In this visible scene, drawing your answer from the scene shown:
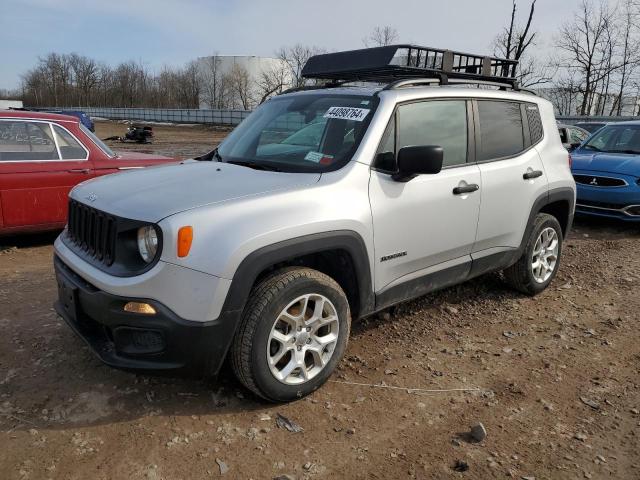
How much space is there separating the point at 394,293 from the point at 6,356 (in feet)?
8.85

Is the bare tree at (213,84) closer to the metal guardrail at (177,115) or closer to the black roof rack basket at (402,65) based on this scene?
the metal guardrail at (177,115)

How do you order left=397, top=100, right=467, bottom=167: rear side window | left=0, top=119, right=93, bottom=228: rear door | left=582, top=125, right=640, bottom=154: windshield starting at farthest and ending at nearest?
left=582, top=125, right=640, bottom=154: windshield → left=0, top=119, right=93, bottom=228: rear door → left=397, top=100, right=467, bottom=167: rear side window

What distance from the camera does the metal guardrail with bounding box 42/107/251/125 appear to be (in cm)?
5038

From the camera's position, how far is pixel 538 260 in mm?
4887

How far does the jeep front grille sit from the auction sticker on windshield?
5.36 feet

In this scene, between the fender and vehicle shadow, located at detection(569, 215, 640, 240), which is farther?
vehicle shadow, located at detection(569, 215, 640, 240)

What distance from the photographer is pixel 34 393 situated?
3125mm

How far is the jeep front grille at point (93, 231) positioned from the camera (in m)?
2.85

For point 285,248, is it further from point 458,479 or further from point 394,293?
point 458,479

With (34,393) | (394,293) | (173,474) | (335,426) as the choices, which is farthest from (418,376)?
(34,393)

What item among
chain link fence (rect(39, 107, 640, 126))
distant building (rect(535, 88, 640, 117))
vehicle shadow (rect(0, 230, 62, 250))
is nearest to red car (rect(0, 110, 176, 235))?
vehicle shadow (rect(0, 230, 62, 250))

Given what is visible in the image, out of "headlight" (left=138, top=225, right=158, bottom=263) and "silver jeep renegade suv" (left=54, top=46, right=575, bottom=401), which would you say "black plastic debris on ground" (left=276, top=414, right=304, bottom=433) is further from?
"headlight" (left=138, top=225, right=158, bottom=263)

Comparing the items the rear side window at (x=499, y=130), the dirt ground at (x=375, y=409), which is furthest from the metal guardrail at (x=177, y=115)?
the dirt ground at (x=375, y=409)

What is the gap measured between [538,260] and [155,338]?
3.68m
